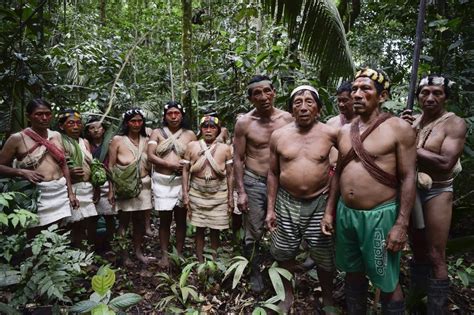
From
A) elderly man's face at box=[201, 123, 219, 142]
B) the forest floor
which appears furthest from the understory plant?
elderly man's face at box=[201, 123, 219, 142]

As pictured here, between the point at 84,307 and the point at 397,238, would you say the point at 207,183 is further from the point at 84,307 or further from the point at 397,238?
the point at 397,238

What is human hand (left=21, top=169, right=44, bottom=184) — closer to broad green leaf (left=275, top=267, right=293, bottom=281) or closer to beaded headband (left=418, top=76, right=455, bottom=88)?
broad green leaf (left=275, top=267, right=293, bottom=281)

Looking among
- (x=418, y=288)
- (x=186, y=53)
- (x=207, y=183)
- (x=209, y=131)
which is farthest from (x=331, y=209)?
(x=186, y=53)

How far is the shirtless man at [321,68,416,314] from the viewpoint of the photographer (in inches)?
95.8

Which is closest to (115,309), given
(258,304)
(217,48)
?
(258,304)

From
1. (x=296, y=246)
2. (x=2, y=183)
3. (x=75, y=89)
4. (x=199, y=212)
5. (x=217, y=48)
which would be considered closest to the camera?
(x=296, y=246)

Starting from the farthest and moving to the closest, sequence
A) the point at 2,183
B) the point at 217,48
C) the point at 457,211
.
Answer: the point at 217,48
the point at 457,211
the point at 2,183

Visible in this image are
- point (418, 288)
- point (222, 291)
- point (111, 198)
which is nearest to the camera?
point (418, 288)

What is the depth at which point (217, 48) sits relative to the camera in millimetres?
6324

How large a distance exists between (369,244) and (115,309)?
5.77 feet

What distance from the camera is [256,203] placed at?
354 centimetres

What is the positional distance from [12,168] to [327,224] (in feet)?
8.85

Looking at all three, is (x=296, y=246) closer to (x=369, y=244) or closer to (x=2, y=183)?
(x=369, y=244)

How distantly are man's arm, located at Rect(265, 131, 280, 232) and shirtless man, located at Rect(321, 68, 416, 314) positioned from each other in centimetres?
64
